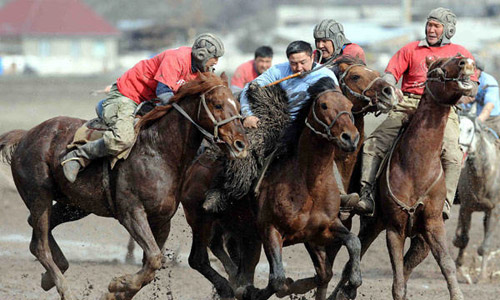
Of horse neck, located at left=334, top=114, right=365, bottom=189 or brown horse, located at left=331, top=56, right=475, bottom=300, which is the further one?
horse neck, located at left=334, top=114, right=365, bottom=189

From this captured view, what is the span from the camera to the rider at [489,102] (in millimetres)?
11734

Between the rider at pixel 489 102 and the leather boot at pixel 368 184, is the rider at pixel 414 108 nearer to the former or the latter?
the leather boot at pixel 368 184

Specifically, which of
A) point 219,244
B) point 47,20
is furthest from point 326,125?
point 47,20

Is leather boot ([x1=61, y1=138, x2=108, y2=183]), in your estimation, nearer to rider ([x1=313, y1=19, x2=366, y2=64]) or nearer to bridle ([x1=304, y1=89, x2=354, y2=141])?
bridle ([x1=304, y1=89, x2=354, y2=141])

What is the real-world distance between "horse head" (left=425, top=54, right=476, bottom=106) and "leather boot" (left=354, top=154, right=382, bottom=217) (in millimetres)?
845

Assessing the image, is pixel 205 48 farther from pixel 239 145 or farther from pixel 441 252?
pixel 441 252

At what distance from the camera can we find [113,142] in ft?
24.6

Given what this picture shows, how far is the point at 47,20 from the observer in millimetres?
70250

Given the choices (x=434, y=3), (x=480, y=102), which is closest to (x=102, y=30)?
(x=434, y=3)

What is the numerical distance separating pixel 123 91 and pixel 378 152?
7.72 ft

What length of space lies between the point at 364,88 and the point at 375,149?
65cm

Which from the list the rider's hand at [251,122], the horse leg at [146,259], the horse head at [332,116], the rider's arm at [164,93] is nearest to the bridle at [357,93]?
the horse head at [332,116]

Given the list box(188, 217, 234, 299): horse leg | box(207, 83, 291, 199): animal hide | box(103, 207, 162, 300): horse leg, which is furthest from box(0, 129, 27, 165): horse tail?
box(207, 83, 291, 199): animal hide

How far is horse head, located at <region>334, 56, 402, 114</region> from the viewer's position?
24.0 feet
